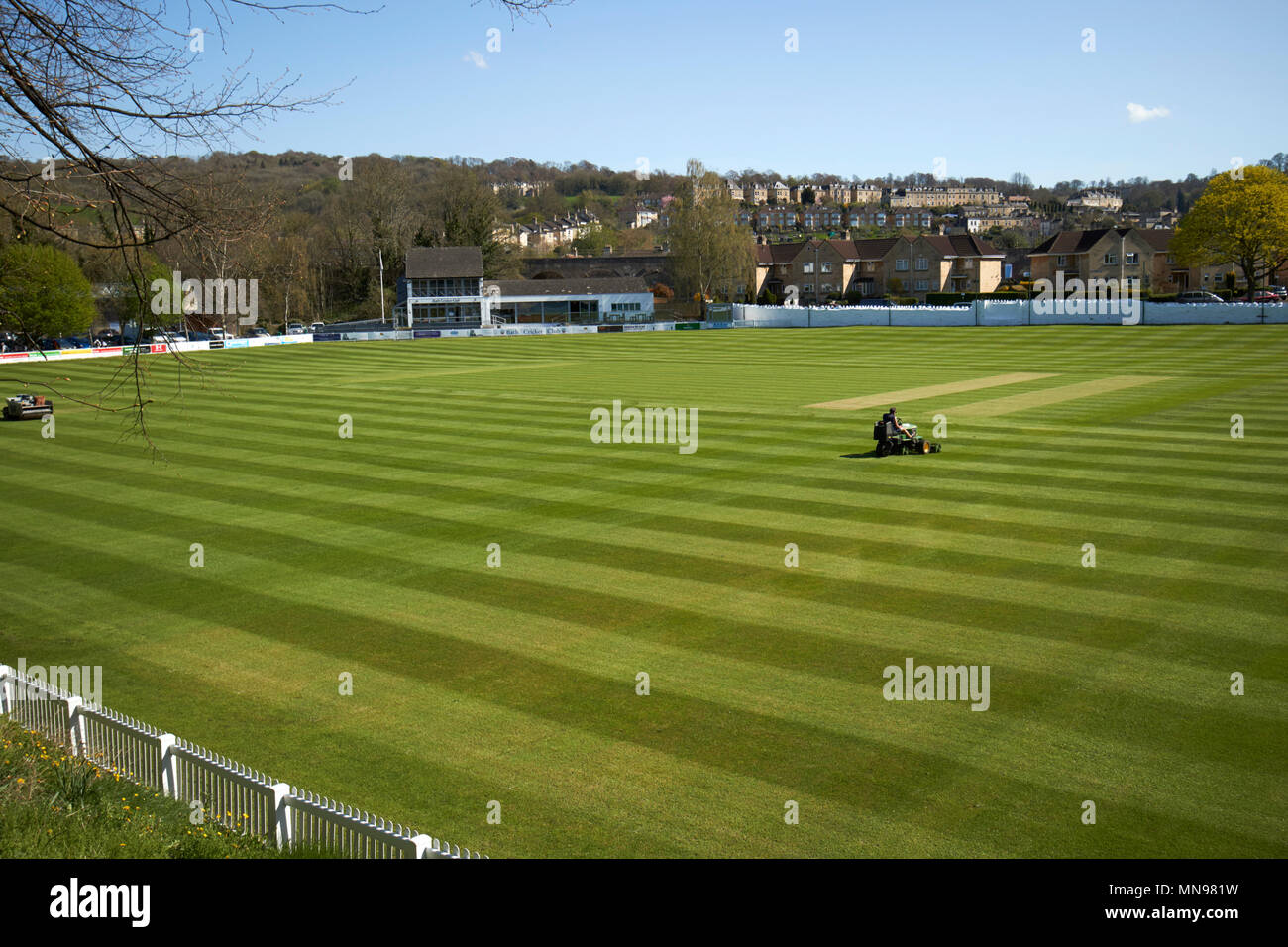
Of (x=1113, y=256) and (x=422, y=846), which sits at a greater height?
(x=1113, y=256)

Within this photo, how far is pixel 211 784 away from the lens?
366 inches

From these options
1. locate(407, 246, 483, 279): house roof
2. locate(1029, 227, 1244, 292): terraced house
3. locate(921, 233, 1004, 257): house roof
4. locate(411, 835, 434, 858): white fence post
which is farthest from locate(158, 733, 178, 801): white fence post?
locate(921, 233, 1004, 257): house roof

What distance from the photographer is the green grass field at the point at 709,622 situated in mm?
10141

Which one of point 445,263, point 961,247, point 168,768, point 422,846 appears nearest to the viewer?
point 422,846

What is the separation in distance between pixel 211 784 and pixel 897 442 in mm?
21702

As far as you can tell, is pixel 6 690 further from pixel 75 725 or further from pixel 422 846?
pixel 422 846

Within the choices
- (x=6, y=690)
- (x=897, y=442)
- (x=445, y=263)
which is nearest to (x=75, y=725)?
(x=6, y=690)

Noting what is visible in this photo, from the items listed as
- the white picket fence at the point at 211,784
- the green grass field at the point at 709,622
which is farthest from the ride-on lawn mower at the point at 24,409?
the white picket fence at the point at 211,784
